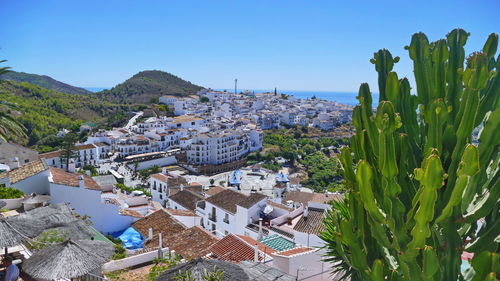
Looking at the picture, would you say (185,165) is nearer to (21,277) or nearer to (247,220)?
(247,220)

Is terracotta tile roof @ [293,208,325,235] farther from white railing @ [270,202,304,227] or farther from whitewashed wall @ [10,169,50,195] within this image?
whitewashed wall @ [10,169,50,195]

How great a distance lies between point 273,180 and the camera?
55812 mm

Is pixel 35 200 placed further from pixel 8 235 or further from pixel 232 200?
pixel 232 200

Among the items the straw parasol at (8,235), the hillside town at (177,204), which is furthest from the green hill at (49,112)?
the straw parasol at (8,235)

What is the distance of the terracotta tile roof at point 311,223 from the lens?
17.1m

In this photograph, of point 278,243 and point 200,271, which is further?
point 278,243

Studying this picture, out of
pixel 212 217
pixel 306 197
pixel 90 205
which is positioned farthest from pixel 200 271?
pixel 306 197

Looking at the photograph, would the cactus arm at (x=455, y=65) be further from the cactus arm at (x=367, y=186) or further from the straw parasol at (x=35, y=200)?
the straw parasol at (x=35, y=200)

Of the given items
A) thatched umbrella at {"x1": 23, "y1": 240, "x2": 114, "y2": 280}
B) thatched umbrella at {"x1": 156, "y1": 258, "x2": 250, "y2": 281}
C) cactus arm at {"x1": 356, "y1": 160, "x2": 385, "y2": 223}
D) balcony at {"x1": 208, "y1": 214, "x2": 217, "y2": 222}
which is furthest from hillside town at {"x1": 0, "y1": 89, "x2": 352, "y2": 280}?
cactus arm at {"x1": 356, "y1": 160, "x2": 385, "y2": 223}

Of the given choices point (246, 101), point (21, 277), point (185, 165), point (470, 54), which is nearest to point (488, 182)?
point (470, 54)

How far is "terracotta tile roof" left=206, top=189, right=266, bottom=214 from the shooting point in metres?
23.2

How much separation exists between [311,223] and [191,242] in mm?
6176

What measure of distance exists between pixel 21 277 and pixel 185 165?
A: 5646 cm

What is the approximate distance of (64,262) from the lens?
9.49 meters
